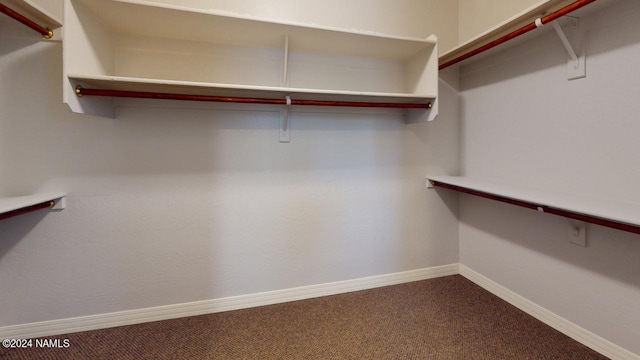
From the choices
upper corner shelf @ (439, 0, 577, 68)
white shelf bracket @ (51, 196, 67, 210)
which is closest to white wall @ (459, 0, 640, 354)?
upper corner shelf @ (439, 0, 577, 68)

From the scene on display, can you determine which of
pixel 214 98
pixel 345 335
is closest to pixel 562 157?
pixel 345 335

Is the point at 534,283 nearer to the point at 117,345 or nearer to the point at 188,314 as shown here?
the point at 188,314

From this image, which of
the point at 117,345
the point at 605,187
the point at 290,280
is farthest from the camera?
the point at 290,280

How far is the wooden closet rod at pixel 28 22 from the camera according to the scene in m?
1.13

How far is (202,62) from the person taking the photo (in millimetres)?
1632

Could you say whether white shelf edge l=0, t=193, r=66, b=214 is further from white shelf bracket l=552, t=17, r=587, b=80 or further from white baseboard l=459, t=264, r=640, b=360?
white baseboard l=459, t=264, r=640, b=360

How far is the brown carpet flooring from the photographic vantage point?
138 centimetres

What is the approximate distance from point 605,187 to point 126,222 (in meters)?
2.58

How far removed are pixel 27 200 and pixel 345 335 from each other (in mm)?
1766

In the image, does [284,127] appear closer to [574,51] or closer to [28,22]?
[28,22]

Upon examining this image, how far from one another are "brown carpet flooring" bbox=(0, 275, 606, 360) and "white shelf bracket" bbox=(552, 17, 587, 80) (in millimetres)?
1432

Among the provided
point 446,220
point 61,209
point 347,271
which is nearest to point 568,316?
point 446,220

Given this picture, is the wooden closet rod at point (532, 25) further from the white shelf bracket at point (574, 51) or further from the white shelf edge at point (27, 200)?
the white shelf edge at point (27, 200)

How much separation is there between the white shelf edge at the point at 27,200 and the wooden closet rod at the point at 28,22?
82cm
